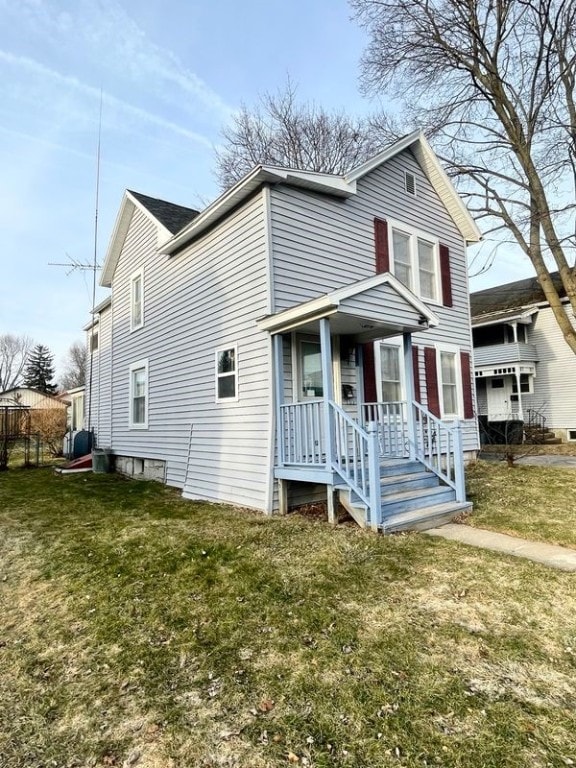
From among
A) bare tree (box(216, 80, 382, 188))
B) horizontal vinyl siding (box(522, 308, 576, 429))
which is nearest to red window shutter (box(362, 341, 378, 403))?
horizontal vinyl siding (box(522, 308, 576, 429))

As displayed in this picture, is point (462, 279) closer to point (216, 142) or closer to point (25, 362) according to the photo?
point (216, 142)

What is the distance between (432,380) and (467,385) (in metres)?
1.57

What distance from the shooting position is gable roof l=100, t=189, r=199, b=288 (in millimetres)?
10719

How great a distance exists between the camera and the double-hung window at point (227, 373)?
7.80 meters

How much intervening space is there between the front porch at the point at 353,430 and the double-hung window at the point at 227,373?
1.07 m

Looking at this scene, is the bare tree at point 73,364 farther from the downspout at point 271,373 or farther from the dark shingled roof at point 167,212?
the downspout at point 271,373

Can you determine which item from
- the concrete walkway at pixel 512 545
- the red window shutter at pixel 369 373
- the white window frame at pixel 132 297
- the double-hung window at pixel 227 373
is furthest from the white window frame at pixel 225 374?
the white window frame at pixel 132 297

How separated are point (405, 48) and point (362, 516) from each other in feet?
53.2

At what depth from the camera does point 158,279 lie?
36.2ft

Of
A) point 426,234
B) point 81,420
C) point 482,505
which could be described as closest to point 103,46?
point 426,234

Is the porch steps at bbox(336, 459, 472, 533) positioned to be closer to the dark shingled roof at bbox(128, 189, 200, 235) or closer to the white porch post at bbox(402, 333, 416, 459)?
the white porch post at bbox(402, 333, 416, 459)

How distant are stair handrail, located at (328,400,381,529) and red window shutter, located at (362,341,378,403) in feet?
7.86

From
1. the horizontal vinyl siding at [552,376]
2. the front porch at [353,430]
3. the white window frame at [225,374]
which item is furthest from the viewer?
the horizontal vinyl siding at [552,376]

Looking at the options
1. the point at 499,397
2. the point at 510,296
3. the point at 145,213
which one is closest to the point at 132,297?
the point at 145,213
